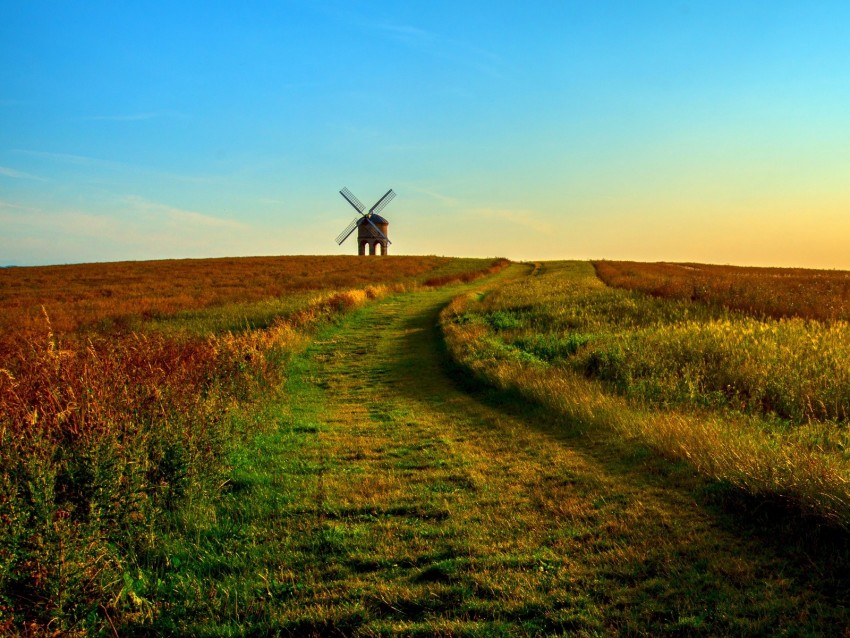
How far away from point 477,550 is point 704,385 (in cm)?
760

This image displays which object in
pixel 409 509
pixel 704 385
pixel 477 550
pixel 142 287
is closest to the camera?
pixel 477 550

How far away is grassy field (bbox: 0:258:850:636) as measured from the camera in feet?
13.6

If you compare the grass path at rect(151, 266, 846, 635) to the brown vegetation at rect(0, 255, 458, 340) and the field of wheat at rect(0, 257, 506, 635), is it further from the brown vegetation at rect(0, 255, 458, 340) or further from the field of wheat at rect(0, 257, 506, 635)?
the brown vegetation at rect(0, 255, 458, 340)

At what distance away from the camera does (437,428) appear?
9.71 metres

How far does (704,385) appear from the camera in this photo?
10672 millimetres

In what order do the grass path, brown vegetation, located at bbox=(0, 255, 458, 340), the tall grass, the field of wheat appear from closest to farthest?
the grass path < the field of wheat < the tall grass < brown vegetation, located at bbox=(0, 255, 458, 340)

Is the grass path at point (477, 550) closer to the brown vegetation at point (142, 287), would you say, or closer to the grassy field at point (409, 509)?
the grassy field at point (409, 509)

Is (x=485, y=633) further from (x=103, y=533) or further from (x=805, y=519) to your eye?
(x=103, y=533)

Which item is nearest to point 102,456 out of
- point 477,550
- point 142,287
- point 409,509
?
point 409,509

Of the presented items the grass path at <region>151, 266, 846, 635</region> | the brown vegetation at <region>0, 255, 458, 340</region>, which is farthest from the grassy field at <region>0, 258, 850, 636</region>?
the brown vegetation at <region>0, 255, 458, 340</region>

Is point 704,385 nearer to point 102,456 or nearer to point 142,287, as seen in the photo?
point 102,456

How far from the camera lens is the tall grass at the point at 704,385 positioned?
19.8 ft

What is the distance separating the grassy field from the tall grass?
0.06m

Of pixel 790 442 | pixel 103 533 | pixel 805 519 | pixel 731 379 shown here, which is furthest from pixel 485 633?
pixel 731 379
